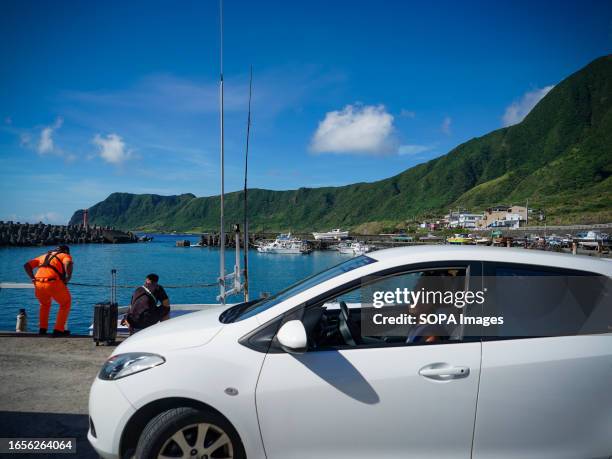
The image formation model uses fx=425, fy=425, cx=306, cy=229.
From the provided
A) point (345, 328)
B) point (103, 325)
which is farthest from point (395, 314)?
point (103, 325)

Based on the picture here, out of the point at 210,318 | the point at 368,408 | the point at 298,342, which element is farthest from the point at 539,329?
the point at 210,318

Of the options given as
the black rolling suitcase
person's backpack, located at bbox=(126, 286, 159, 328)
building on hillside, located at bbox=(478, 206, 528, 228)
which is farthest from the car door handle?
building on hillside, located at bbox=(478, 206, 528, 228)

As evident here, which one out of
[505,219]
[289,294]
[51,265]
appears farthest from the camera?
[505,219]

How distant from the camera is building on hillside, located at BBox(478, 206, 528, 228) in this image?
12088 centimetres

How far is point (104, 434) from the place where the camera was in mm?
2971

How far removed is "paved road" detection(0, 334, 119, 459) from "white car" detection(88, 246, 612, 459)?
61.0 inches

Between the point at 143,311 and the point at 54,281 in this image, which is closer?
the point at 143,311

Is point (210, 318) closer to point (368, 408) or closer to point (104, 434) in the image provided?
point (104, 434)

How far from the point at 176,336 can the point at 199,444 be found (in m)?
0.75

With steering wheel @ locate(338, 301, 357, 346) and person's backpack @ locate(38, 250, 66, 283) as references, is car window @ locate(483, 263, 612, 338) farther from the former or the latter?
person's backpack @ locate(38, 250, 66, 283)

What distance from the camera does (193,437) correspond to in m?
2.80

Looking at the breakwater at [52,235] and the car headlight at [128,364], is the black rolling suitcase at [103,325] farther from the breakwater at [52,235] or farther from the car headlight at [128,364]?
the breakwater at [52,235]

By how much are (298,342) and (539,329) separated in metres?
1.63

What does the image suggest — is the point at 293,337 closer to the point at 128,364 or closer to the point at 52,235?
the point at 128,364
